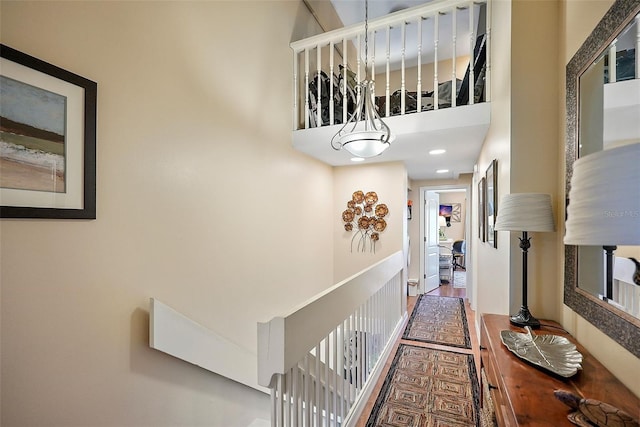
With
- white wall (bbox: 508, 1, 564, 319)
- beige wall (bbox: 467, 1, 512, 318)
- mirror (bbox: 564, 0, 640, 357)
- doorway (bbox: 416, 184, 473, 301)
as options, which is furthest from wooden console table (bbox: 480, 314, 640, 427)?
doorway (bbox: 416, 184, 473, 301)

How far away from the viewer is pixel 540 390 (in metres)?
0.92

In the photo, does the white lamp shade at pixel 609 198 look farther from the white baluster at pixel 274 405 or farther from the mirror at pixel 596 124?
the white baluster at pixel 274 405

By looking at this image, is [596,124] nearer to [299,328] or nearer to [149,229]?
[299,328]

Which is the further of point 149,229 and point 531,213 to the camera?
point 149,229

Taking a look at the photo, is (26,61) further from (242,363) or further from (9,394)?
(242,363)

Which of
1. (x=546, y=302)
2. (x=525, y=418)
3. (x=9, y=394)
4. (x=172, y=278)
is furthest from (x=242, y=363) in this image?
(x=546, y=302)

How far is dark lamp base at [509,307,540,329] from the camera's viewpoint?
1.44 meters

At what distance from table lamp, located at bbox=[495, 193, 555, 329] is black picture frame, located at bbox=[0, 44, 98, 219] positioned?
6.71ft

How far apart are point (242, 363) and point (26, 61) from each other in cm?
196

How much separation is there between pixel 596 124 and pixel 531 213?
1.52 feet

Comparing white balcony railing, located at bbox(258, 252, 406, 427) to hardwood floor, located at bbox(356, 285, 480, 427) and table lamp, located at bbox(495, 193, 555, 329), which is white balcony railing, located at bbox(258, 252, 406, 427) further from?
table lamp, located at bbox(495, 193, 555, 329)

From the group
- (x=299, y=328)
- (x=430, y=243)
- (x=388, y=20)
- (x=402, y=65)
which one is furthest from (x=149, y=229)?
(x=430, y=243)

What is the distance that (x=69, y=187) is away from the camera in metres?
1.22

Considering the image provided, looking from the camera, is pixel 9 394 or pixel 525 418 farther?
pixel 9 394
